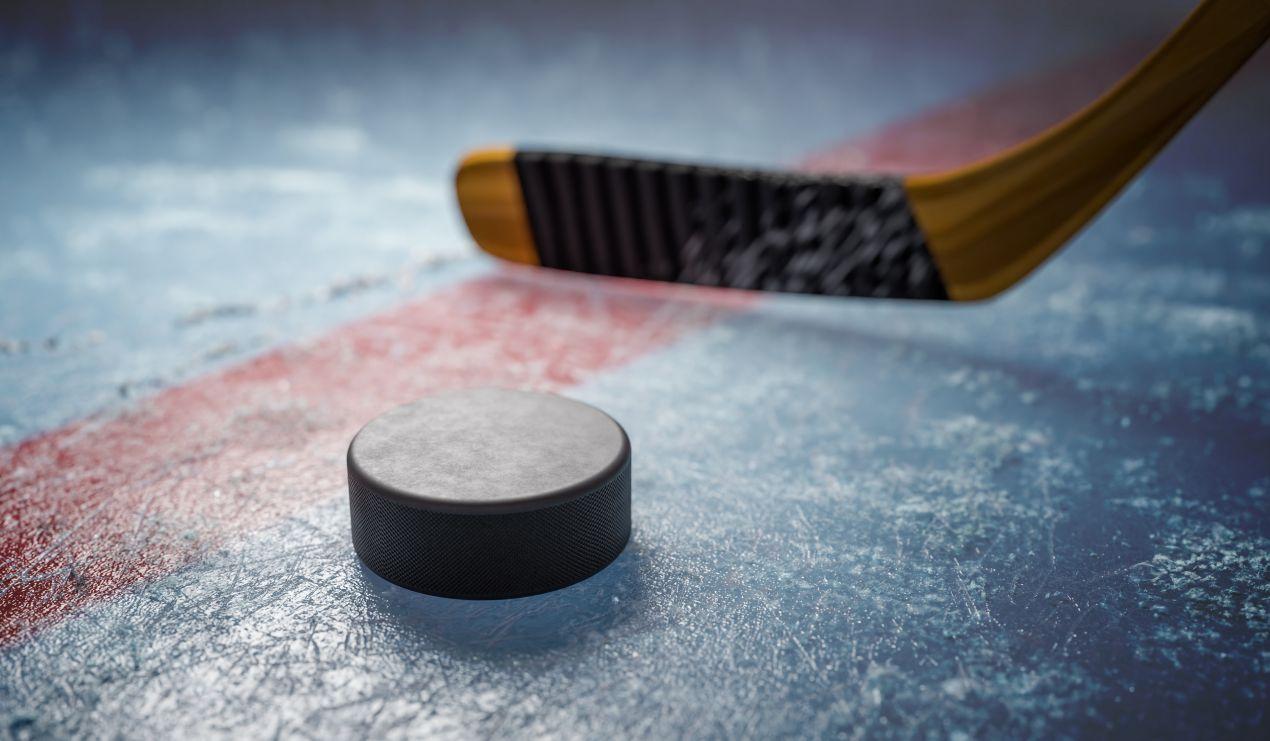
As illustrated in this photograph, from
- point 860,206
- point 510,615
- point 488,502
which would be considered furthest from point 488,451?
point 860,206

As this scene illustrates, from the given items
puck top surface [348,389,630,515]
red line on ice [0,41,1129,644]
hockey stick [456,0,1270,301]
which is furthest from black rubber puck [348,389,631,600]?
hockey stick [456,0,1270,301]

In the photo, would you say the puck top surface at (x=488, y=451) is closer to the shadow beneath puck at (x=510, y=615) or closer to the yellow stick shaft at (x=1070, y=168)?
the shadow beneath puck at (x=510, y=615)

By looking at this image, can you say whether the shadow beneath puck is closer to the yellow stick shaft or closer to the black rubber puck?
the black rubber puck

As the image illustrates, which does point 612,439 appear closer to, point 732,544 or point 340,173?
point 732,544

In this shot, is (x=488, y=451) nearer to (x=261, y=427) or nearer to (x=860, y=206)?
(x=261, y=427)

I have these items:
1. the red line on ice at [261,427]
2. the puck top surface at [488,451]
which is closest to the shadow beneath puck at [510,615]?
the puck top surface at [488,451]

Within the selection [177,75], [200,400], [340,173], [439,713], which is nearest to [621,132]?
[340,173]
